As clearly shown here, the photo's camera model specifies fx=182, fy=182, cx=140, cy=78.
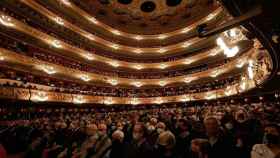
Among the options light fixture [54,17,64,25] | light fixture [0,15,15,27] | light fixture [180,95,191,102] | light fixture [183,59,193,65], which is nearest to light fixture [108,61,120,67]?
light fixture [54,17,64,25]

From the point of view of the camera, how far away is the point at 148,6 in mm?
25453

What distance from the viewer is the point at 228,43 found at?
6.71m

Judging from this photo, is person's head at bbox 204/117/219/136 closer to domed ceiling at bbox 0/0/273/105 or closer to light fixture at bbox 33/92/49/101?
domed ceiling at bbox 0/0/273/105

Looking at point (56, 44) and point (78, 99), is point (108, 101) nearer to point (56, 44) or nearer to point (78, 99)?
point (78, 99)

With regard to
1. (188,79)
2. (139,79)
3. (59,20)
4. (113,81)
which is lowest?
(113,81)

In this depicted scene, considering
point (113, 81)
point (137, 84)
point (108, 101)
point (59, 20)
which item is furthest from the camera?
point (137, 84)

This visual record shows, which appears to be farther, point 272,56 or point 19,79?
point 19,79

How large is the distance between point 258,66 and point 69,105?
1364 centimetres

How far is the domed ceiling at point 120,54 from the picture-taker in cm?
1303

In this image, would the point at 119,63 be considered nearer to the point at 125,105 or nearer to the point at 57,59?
the point at 125,105

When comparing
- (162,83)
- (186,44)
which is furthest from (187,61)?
(162,83)

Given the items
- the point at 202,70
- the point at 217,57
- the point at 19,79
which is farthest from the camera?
the point at 202,70

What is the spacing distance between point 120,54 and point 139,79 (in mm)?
4233

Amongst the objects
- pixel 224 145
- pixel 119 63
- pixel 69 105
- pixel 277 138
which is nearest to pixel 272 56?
pixel 277 138
